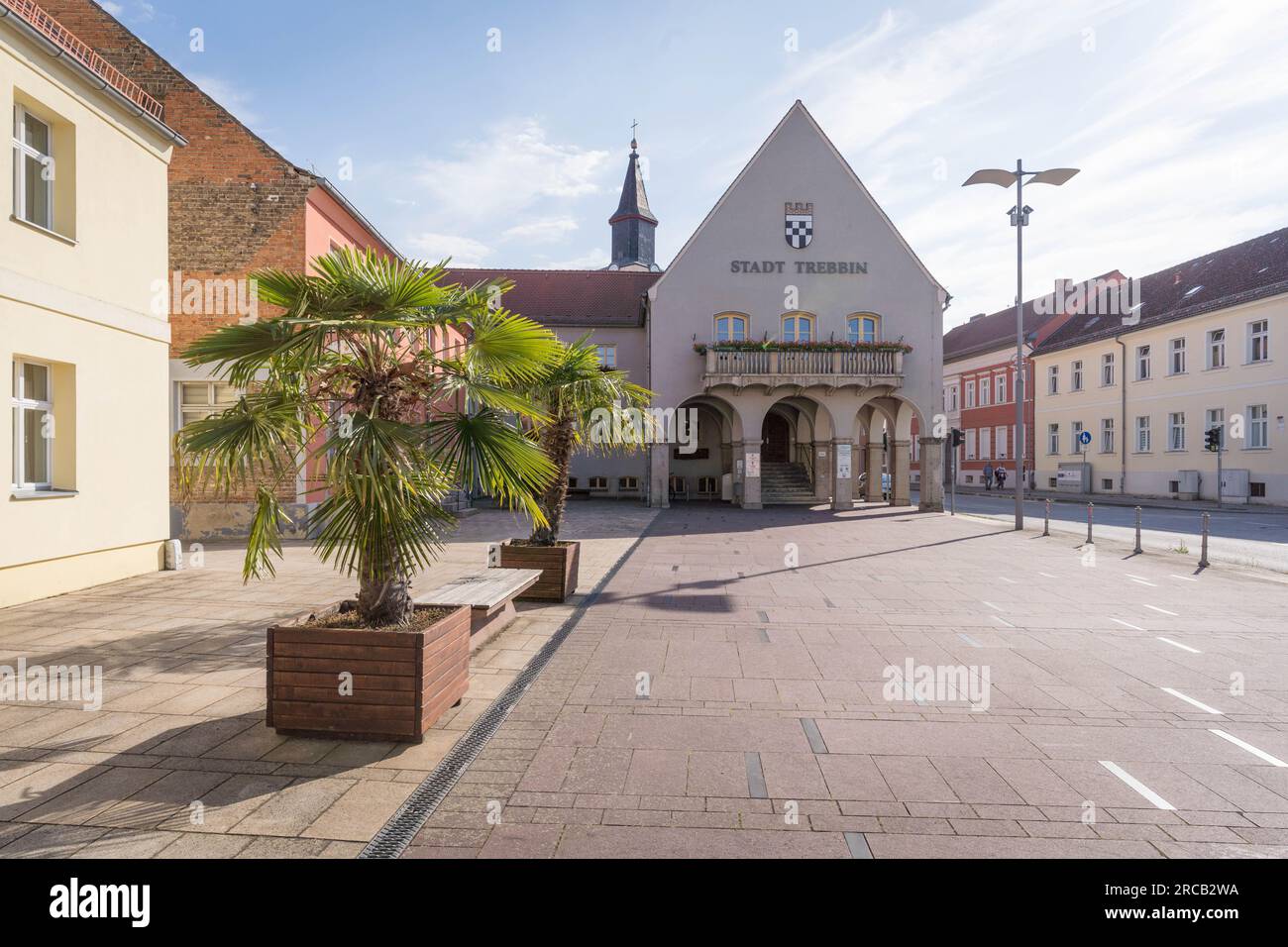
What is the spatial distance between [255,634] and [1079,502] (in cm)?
3403

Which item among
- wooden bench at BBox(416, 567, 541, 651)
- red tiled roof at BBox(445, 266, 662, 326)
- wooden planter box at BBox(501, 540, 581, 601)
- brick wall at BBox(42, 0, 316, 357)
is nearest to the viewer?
wooden bench at BBox(416, 567, 541, 651)

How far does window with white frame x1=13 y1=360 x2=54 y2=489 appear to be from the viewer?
8.95 metres

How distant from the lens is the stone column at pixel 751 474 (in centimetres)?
2658

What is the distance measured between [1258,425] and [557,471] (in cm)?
3122

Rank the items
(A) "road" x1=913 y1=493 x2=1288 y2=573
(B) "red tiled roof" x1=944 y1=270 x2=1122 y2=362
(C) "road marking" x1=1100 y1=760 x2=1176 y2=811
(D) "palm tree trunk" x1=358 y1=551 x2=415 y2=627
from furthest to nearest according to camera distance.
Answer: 1. (B) "red tiled roof" x1=944 y1=270 x2=1122 y2=362
2. (A) "road" x1=913 y1=493 x2=1288 y2=573
3. (D) "palm tree trunk" x1=358 y1=551 x2=415 y2=627
4. (C) "road marking" x1=1100 y1=760 x2=1176 y2=811

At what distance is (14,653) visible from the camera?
6590 millimetres

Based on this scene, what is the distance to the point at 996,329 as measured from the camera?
49.0 meters

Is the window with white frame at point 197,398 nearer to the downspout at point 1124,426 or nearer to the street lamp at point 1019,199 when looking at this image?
the street lamp at point 1019,199

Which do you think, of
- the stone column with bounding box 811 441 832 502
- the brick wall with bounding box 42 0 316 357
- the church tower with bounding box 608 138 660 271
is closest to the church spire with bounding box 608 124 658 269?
the church tower with bounding box 608 138 660 271

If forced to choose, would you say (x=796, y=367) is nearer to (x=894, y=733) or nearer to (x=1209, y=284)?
(x=1209, y=284)

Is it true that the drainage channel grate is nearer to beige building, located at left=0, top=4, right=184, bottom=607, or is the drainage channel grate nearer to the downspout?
beige building, located at left=0, top=4, right=184, bottom=607

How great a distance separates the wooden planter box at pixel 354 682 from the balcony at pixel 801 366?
21.9 m

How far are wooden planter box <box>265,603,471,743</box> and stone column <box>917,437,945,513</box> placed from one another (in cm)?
2437

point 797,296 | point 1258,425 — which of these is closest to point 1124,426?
point 1258,425
